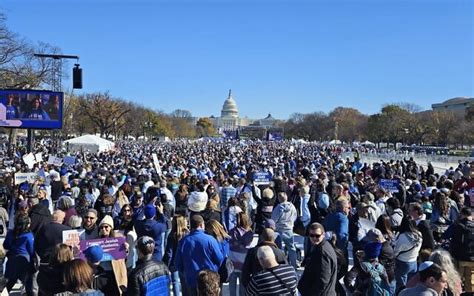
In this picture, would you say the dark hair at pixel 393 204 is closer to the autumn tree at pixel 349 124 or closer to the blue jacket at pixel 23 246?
the blue jacket at pixel 23 246

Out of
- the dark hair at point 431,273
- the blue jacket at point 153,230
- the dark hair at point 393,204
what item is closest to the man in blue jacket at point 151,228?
the blue jacket at point 153,230

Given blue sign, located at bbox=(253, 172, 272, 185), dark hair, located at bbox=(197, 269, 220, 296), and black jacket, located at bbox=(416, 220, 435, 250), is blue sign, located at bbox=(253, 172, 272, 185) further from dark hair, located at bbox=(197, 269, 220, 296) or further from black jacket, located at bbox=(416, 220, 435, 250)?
dark hair, located at bbox=(197, 269, 220, 296)

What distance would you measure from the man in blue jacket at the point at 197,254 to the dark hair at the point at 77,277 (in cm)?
183

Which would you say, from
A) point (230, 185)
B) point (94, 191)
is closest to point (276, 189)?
point (230, 185)

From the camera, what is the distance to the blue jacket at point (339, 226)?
25.7 feet

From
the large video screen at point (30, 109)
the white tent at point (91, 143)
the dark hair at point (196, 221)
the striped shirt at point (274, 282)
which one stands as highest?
the large video screen at point (30, 109)

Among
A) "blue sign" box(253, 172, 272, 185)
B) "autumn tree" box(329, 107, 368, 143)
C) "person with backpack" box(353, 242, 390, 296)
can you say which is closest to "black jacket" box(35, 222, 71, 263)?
"person with backpack" box(353, 242, 390, 296)

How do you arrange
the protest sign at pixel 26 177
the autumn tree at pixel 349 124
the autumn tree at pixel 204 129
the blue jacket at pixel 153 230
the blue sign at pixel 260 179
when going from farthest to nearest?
the autumn tree at pixel 204 129
the autumn tree at pixel 349 124
the blue sign at pixel 260 179
the protest sign at pixel 26 177
the blue jacket at pixel 153 230

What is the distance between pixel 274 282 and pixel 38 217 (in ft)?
14.7

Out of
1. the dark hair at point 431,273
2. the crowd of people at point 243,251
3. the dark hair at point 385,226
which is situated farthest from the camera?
the dark hair at point 385,226

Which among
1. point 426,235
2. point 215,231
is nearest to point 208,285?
point 215,231

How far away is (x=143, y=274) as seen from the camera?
477cm

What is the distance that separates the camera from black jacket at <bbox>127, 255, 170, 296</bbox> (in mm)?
4703

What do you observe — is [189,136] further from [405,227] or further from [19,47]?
[405,227]
